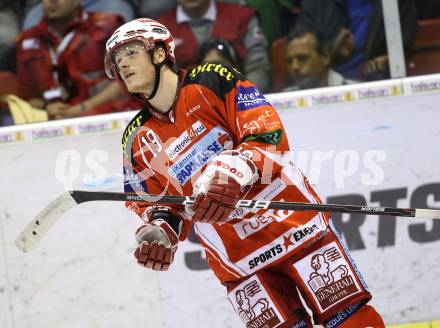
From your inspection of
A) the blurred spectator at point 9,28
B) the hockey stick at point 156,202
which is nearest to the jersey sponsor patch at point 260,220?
the hockey stick at point 156,202

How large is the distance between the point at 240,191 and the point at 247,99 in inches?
13.0

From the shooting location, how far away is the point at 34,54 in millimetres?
4828

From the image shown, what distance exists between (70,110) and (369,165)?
1534 mm

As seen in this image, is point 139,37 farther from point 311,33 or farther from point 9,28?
point 9,28

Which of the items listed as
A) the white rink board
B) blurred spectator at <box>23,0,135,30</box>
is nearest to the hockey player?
the white rink board

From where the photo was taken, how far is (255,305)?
3.22 m

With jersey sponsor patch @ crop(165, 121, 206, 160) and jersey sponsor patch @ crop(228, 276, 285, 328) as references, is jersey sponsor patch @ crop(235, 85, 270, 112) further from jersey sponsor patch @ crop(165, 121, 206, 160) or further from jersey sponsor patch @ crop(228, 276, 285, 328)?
jersey sponsor patch @ crop(228, 276, 285, 328)

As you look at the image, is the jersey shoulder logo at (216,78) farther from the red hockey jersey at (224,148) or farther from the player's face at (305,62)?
the player's face at (305,62)

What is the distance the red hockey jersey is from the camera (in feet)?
10.4

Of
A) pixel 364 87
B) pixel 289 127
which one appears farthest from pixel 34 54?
pixel 364 87

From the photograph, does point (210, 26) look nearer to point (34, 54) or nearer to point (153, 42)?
point (34, 54)

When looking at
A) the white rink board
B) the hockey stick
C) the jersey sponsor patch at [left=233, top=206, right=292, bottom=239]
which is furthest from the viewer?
the white rink board

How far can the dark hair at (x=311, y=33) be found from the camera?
4.67 m

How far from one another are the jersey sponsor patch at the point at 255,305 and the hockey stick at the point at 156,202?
1.01 ft
